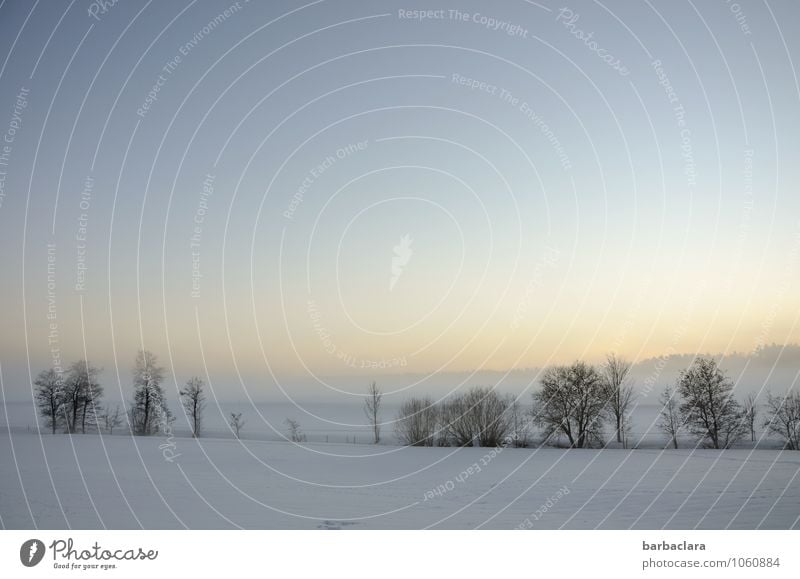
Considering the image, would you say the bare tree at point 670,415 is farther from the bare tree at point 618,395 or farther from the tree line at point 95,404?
the tree line at point 95,404

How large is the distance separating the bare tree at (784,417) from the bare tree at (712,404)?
2.26 m

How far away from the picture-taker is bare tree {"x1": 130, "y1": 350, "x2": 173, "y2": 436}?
2243 inches

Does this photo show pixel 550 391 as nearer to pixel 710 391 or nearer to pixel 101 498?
pixel 710 391

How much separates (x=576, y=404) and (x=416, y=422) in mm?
17614

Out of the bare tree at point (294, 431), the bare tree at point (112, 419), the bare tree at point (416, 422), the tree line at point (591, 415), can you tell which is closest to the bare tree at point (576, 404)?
the tree line at point (591, 415)

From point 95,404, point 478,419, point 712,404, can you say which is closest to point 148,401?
point 95,404

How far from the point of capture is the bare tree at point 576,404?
5053 cm

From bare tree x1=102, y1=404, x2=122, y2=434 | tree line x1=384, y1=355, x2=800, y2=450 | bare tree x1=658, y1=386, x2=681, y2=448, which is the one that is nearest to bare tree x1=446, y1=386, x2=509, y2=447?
tree line x1=384, y1=355, x2=800, y2=450

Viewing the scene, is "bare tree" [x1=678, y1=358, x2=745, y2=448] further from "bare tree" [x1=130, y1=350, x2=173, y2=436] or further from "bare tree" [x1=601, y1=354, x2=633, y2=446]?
"bare tree" [x1=130, y1=350, x2=173, y2=436]

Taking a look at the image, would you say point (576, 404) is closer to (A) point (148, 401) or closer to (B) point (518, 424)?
(B) point (518, 424)

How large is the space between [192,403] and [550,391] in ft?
122

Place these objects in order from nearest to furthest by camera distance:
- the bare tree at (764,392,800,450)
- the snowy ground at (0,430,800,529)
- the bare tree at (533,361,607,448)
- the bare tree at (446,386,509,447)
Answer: the snowy ground at (0,430,800,529) → the bare tree at (764,392,800,450) → the bare tree at (533,361,607,448) → the bare tree at (446,386,509,447)

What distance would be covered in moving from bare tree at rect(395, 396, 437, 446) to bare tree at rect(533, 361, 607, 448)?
1158 centimetres

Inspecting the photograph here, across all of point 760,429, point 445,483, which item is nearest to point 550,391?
point 760,429
